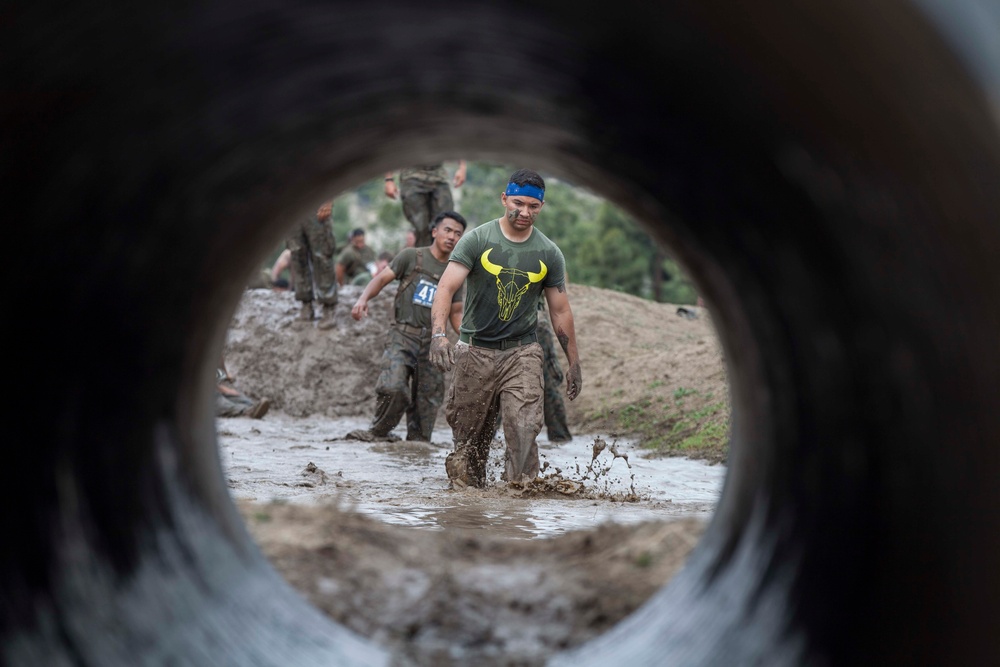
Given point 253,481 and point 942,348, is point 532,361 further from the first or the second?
point 942,348

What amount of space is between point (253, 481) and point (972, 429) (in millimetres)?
7059

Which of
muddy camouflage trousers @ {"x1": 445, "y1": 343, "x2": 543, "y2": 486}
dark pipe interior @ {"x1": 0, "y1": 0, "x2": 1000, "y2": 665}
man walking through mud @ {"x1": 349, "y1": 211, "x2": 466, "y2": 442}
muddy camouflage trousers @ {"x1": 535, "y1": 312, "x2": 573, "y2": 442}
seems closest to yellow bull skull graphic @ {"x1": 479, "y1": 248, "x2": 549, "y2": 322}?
muddy camouflage trousers @ {"x1": 445, "y1": 343, "x2": 543, "y2": 486}

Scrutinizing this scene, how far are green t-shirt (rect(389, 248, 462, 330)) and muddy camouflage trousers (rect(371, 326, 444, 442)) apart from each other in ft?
0.70

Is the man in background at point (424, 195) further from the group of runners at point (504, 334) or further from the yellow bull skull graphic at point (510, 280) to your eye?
the yellow bull skull graphic at point (510, 280)

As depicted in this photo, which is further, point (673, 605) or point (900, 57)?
point (673, 605)

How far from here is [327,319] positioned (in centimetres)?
1486

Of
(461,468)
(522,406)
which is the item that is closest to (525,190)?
(522,406)

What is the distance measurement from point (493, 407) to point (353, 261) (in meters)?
11.4

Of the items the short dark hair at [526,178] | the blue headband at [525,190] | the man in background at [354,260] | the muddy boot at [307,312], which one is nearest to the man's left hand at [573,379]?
the blue headband at [525,190]

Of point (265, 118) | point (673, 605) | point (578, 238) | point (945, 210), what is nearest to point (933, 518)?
point (945, 210)

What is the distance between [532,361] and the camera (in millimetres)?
7988

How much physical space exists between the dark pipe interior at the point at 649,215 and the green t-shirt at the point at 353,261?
15651 mm

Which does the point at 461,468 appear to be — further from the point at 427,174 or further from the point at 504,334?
the point at 427,174

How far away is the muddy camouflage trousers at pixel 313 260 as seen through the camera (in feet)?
45.3
